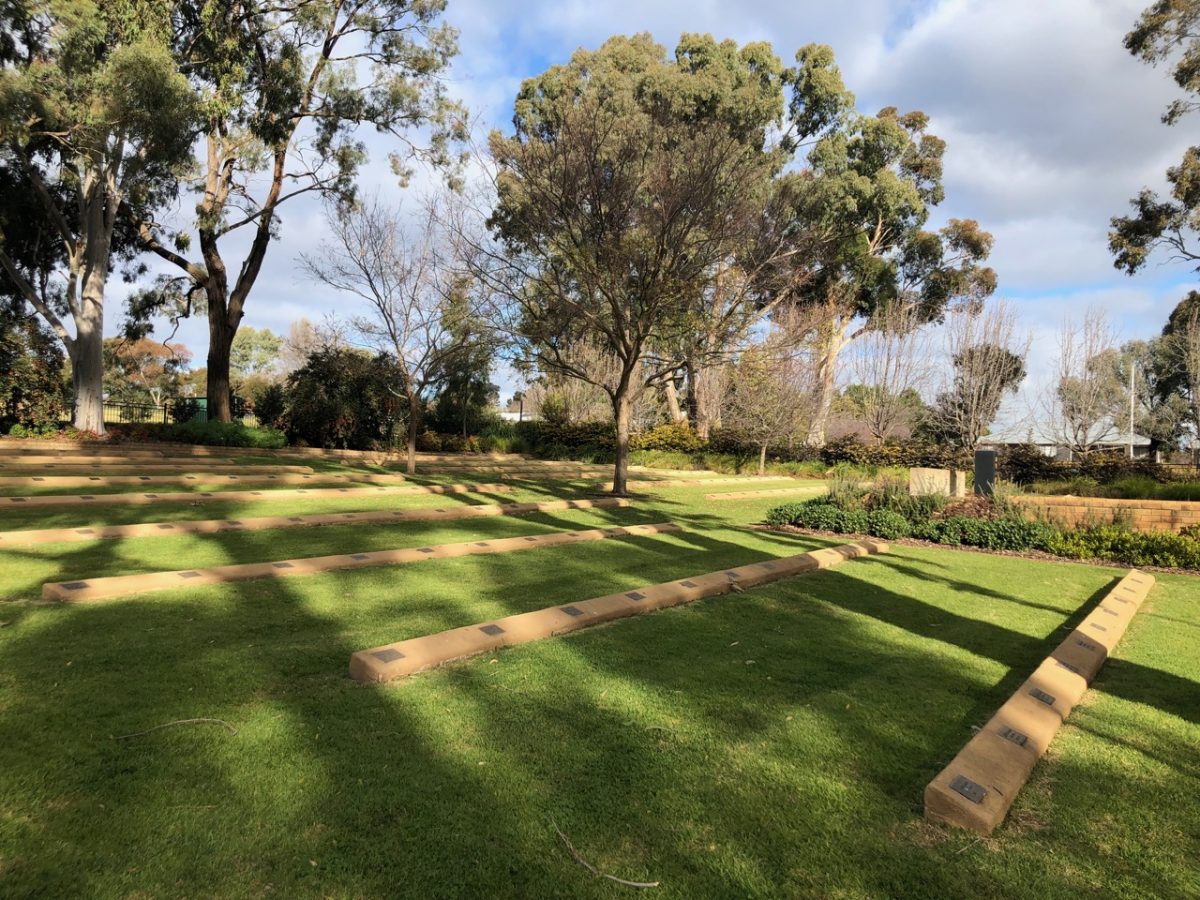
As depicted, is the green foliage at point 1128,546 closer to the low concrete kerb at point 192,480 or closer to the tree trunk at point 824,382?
the low concrete kerb at point 192,480

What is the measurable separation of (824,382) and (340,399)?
59.0 ft

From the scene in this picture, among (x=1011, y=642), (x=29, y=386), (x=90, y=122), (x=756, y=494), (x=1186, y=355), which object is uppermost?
(x=90, y=122)

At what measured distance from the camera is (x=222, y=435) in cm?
1730

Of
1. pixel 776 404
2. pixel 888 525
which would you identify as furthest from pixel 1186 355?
pixel 888 525

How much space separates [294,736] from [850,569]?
21.0 ft

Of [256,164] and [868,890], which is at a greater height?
[256,164]

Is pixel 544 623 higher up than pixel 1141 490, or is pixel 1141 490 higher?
pixel 1141 490

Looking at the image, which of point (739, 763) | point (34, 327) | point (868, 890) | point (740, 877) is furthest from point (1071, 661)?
point (34, 327)

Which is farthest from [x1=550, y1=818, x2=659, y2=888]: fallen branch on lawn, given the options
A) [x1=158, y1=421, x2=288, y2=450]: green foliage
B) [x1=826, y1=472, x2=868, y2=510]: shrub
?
[x1=158, y1=421, x2=288, y2=450]: green foliage

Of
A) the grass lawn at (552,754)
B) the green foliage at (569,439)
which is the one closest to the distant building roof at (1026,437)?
the green foliage at (569,439)

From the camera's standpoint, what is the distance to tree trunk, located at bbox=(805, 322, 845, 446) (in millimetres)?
26125

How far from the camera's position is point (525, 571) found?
6707 mm

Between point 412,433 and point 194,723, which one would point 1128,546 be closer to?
point 194,723

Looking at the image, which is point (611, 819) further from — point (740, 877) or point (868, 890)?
point (868, 890)
